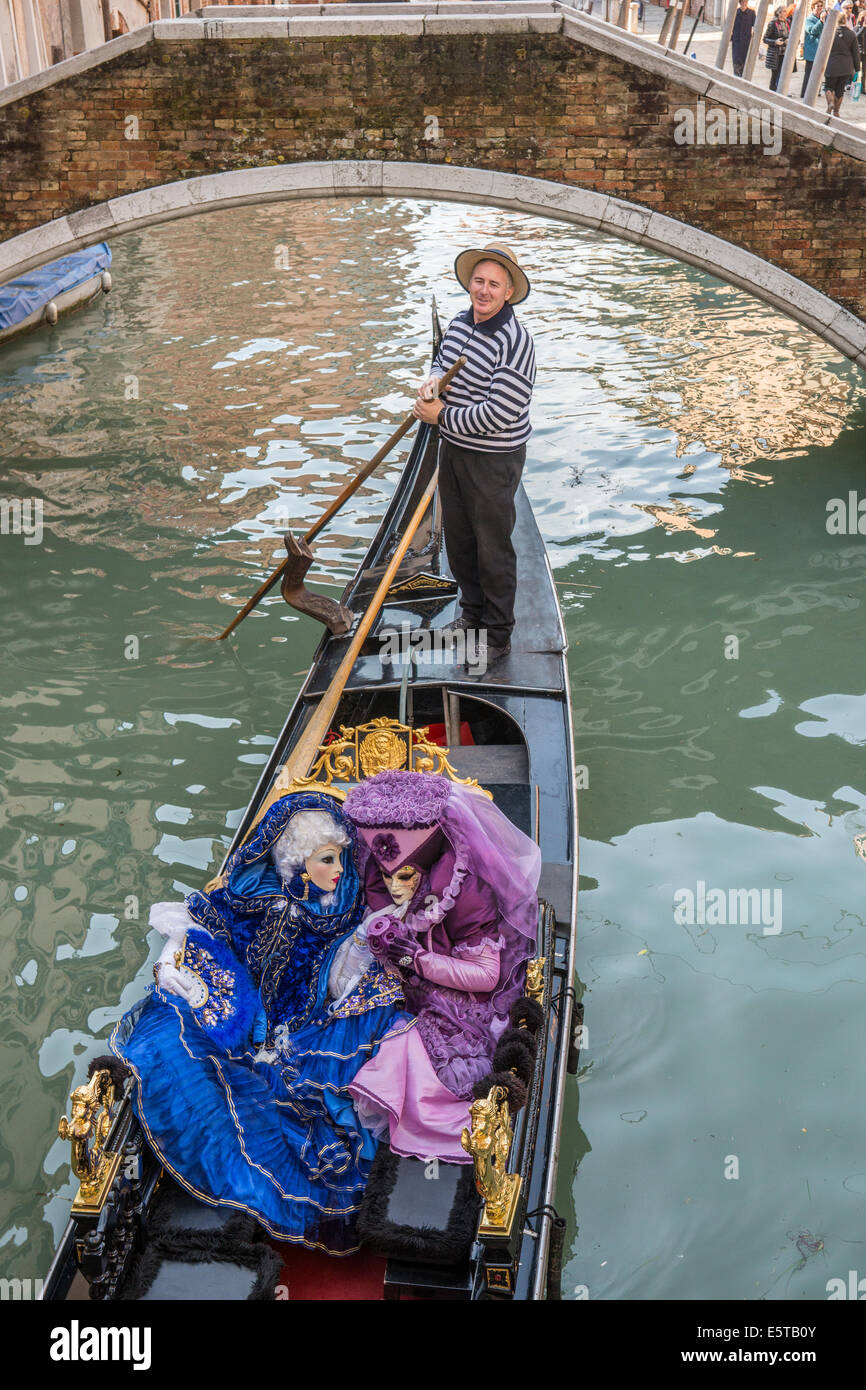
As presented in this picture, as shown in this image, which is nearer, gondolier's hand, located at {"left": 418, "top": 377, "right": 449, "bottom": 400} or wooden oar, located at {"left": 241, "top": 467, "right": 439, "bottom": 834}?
wooden oar, located at {"left": 241, "top": 467, "right": 439, "bottom": 834}

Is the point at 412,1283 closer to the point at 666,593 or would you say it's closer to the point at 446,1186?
the point at 446,1186

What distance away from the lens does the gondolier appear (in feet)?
11.2

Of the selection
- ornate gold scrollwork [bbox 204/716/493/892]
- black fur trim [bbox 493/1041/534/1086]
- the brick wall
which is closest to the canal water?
black fur trim [bbox 493/1041/534/1086]

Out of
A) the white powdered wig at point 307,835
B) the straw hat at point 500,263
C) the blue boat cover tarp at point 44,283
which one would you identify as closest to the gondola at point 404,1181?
the white powdered wig at point 307,835

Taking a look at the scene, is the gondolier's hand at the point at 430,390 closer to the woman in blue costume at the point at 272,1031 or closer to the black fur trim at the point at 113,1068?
the woman in blue costume at the point at 272,1031

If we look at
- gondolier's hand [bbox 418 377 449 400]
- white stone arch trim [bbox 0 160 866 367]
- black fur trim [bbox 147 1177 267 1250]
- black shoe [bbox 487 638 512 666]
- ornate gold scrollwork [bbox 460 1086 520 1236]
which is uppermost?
white stone arch trim [bbox 0 160 866 367]

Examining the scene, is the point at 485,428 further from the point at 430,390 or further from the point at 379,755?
the point at 379,755

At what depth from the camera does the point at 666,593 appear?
5176mm

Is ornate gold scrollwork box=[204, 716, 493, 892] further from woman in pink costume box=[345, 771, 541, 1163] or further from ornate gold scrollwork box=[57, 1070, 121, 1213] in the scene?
ornate gold scrollwork box=[57, 1070, 121, 1213]

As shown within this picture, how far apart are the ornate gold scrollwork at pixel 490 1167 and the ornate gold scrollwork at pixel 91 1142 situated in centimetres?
Result: 58

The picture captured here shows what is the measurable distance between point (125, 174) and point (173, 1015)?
4264 millimetres

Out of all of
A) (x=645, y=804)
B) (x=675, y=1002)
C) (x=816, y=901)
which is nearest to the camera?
(x=675, y=1002)

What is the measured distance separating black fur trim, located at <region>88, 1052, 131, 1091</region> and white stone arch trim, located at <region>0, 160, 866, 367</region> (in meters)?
4.24

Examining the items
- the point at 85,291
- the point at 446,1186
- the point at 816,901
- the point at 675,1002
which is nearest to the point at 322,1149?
the point at 446,1186
